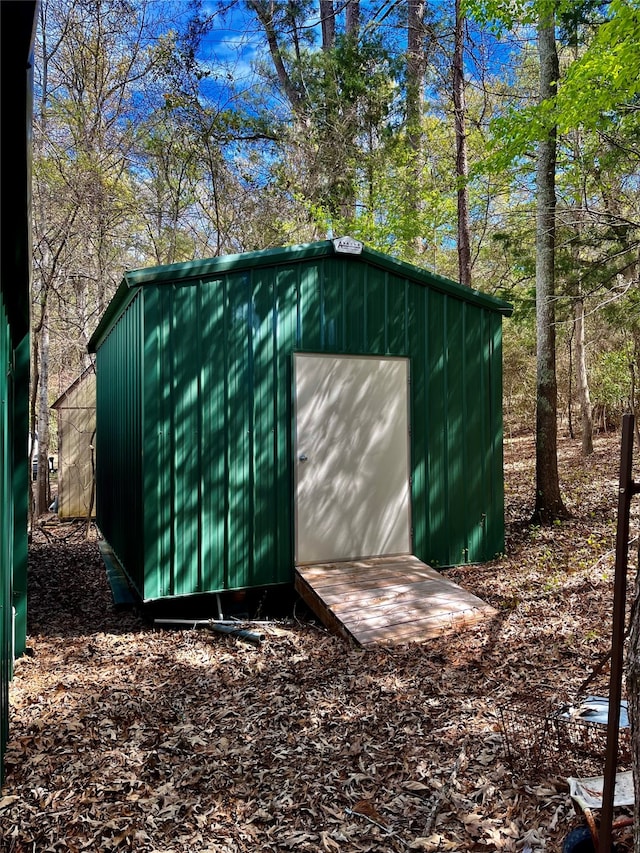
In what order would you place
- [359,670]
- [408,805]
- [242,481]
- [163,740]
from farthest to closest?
[242,481]
[359,670]
[163,740]
[408,805]

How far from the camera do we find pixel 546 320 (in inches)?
285

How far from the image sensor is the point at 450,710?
10.5ft

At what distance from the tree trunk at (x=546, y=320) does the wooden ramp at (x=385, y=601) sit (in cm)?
266

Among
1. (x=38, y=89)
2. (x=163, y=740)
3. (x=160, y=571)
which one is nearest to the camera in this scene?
(x=163, y=740)

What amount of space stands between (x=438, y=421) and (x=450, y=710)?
3316 mm

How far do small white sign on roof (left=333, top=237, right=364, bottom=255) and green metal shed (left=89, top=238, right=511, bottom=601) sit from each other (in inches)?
0.8

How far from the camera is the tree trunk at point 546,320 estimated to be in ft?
23.7

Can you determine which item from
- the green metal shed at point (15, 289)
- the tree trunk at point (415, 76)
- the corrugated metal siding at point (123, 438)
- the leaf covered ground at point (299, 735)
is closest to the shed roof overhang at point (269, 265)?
the corrugated metal siding at point (123, 438)

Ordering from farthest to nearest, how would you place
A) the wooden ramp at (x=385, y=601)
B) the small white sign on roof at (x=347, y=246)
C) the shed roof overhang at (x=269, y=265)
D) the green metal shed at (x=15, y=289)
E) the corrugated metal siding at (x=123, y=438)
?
the small white sign on roof at (x=347, y=246) → the corrugated metal siding at (x=123, y=438) → the shed roof overhang at (x=269, y=265) → the wooden ramp at (x=385, y=601) → the green metal shed at (x=15, y=289)

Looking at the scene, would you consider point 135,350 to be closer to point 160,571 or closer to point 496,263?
point 160,571

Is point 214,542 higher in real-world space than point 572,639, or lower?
higher

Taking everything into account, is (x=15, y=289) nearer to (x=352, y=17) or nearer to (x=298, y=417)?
(x=298, y=417)

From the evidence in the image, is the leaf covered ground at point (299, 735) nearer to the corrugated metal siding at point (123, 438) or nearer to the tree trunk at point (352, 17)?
the corrugated metal siding at point (123, 438)

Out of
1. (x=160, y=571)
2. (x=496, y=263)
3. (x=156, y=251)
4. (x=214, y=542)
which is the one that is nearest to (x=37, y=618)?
(x=160, y=571)
